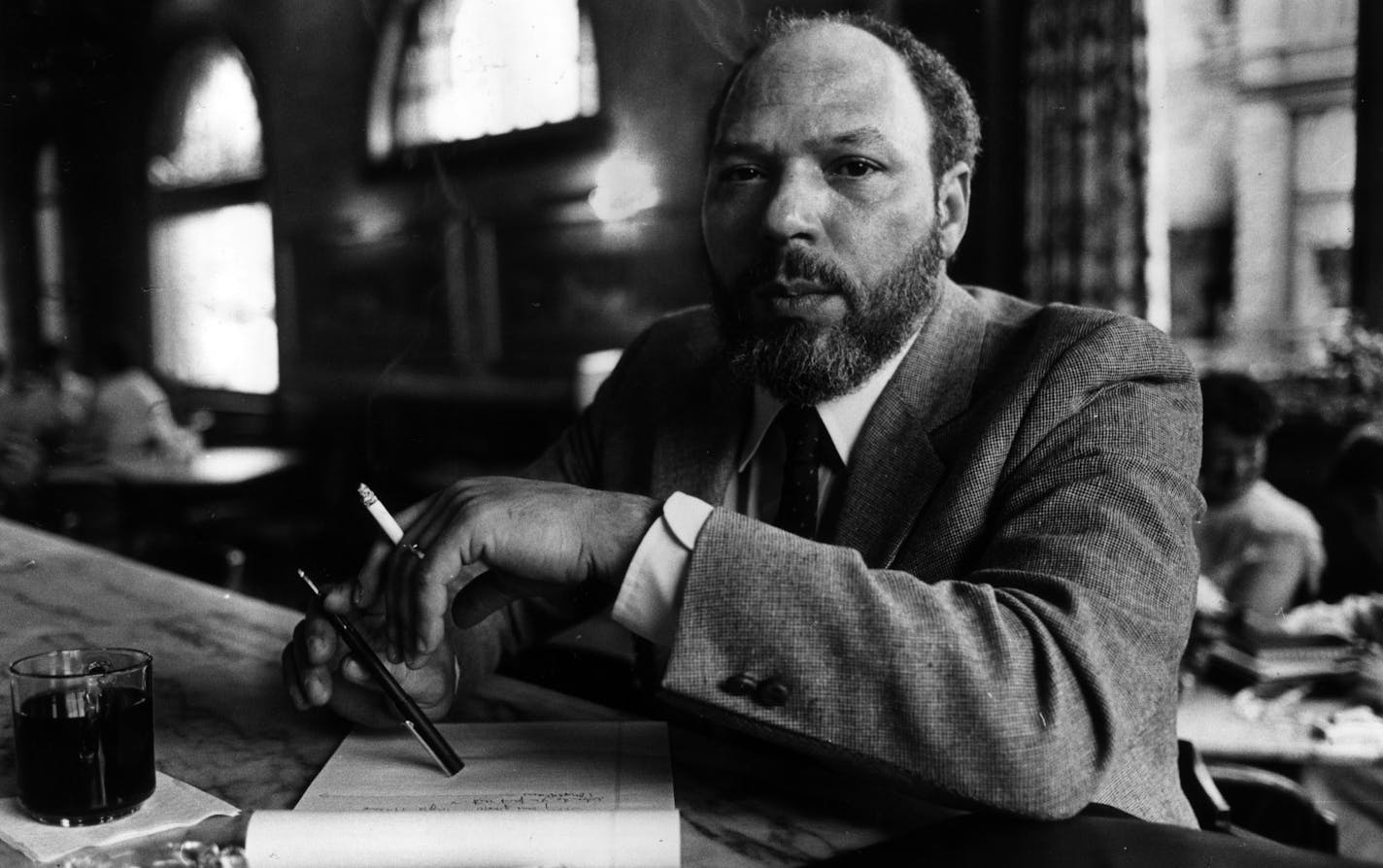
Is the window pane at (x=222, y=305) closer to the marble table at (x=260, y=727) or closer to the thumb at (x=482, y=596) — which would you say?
the marble table at (x=260, y=727)

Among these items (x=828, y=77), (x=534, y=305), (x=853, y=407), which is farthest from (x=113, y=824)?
(x=534, y=305)

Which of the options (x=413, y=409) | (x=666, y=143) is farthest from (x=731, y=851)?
(x=413, y=409)

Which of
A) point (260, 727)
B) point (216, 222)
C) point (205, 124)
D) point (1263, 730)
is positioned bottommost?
point (1263, 730)

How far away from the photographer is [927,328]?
1.55 metres

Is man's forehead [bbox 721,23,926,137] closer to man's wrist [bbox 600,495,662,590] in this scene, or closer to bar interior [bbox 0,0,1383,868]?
bar interior [bbox 0,0,1383,868]

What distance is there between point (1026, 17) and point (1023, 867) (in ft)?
22.0

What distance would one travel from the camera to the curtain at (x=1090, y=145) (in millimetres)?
6578

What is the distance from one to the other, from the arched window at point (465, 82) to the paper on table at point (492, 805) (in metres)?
3.85

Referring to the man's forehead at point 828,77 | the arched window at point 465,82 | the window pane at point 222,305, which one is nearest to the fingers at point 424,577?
the man's forehead at point 828,77

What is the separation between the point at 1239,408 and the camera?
400cm

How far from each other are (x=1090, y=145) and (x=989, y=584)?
6145mm

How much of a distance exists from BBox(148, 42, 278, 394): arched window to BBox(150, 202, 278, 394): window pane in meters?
0.01

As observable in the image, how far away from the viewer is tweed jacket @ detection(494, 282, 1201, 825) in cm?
95

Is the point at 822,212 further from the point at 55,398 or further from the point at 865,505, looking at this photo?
the point at 55,398
